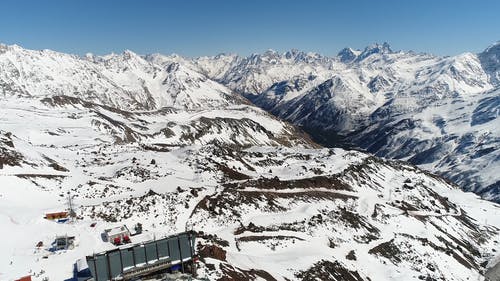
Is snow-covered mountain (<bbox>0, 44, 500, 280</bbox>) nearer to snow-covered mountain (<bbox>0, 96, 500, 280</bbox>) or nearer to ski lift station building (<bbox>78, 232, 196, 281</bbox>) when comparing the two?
snow-covered mountain (<bbox>0, 96, 500, 280</bbox>)

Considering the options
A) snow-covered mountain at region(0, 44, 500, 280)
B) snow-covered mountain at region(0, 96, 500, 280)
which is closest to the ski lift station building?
snow-covered mountain at region(0, 96, 500, 280)

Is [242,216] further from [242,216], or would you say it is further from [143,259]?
[143,259]

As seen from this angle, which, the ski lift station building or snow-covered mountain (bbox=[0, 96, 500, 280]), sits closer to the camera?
the ski lift station building

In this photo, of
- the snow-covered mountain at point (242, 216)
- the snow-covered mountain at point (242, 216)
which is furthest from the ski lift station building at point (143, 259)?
the snow-covered mountain at point (242, 216)

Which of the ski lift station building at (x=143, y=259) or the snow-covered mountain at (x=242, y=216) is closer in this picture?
the ski lift station building at (x=143, y=259)

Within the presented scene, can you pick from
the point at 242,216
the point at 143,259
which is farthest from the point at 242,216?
the point at 143,259

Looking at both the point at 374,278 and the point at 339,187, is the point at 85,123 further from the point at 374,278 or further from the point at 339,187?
the point at 374,278

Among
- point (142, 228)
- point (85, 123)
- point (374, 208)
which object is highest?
point (85, 123)

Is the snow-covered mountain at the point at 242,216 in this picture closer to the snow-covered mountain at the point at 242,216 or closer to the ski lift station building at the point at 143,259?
the snow-covered mountain at the point at 242,216

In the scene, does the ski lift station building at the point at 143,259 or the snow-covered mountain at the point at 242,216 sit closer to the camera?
the ski lift station building at the point at 143,259

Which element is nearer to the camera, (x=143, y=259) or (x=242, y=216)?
(x=143, y=259)

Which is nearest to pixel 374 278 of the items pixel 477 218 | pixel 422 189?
pixel 422 189
